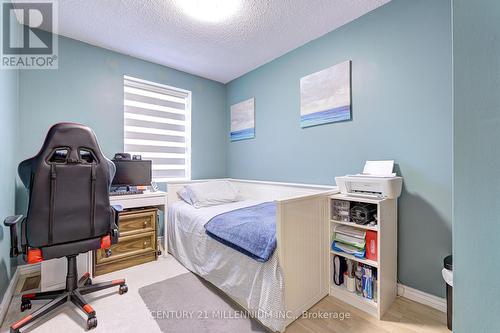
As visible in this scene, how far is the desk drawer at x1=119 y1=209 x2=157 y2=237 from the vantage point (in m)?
2.28

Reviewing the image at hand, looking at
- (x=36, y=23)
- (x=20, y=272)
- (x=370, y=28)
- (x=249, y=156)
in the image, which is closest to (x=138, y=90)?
(x=36, y=23)

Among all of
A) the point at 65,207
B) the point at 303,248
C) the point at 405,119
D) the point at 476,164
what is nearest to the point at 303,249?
the point at 303,248

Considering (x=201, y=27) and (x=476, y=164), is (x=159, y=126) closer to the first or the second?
(x=201, y=27)

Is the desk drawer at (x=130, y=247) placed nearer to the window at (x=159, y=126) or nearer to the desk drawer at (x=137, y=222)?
the desk drawer at (x=137, y=222)

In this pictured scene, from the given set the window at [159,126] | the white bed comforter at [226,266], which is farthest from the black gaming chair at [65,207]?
the window at [159,126]

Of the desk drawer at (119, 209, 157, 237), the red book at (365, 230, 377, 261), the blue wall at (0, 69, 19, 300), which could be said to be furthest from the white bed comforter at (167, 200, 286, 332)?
the blue wall at (0, 69, 19, 300)

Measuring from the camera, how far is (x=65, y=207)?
1461 millimetres

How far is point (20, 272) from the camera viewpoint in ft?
7.02

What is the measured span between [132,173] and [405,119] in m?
2.91

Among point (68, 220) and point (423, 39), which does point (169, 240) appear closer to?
point (68, 220)

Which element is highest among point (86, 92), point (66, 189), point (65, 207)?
point (86, 92)

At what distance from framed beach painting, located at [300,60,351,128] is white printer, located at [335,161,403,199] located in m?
0.60

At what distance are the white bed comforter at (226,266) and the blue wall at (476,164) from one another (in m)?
0.92

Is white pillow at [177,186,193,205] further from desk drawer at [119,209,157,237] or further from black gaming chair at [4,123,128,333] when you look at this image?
black gaming chair at [4,123,128,333]
